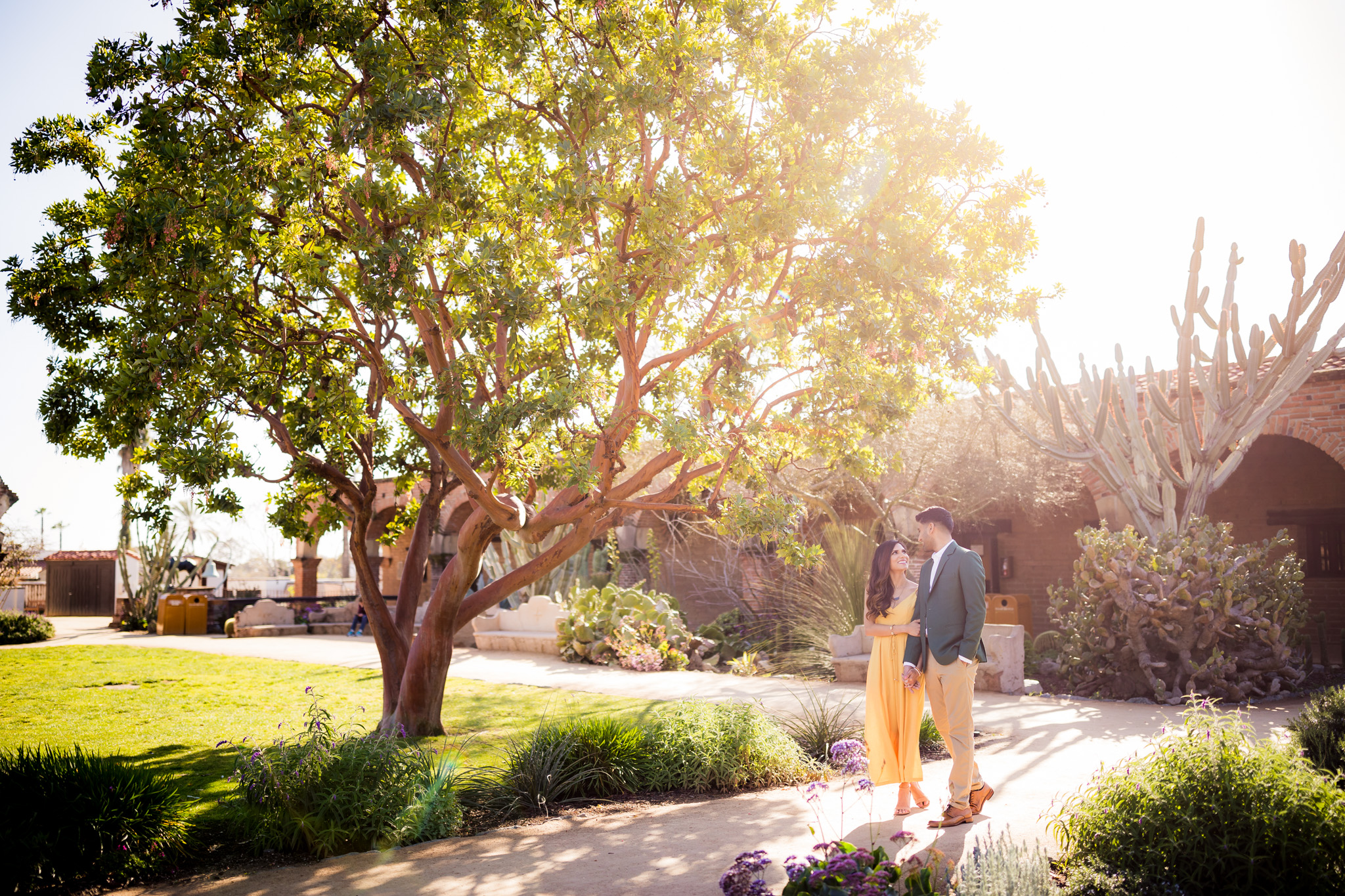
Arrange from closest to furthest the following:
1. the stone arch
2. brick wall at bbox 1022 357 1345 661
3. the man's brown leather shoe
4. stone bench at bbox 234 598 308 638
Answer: the man's brown leather shoe
the stone arch
brick wall at bbox 1022 357 1345 661
stone bench at bbox 234 598 308 638

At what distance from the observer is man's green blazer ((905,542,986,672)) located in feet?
17.1

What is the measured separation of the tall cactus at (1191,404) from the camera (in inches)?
423

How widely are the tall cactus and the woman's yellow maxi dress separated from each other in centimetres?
643

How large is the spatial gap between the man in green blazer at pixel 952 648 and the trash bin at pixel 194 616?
2313cm

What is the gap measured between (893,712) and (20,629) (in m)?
22.8

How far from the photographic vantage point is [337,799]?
16.8ft

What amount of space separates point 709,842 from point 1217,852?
251 centimetres

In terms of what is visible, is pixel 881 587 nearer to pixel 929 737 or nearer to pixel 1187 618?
pixel 929 737

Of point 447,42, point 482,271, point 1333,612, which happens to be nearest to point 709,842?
point 482,271

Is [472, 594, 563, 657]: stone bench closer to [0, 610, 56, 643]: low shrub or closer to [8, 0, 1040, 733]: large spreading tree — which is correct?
[8, 0, 1040, 733]: large spreading tree

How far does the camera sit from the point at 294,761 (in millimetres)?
5305

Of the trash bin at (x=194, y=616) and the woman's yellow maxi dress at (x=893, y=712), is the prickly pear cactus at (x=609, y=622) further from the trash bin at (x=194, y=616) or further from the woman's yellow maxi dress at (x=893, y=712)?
the trash bin at (x=194, y=616)

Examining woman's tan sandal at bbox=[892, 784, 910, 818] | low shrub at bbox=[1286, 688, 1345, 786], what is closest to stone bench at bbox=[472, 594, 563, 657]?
woman's tan sandal at bbox=[892, 784, 910, 818]

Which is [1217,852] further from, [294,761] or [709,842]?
[294,761]
